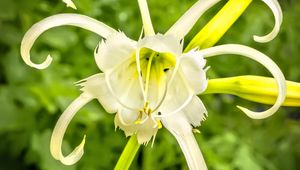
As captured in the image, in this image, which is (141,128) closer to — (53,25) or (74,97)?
(53,25)

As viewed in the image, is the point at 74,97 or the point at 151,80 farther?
the point at 74,97

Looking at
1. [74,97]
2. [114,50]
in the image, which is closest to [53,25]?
[114,50]

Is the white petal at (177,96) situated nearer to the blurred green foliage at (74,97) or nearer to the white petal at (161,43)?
the white petal at (161,43)

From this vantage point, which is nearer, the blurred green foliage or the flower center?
the flower center

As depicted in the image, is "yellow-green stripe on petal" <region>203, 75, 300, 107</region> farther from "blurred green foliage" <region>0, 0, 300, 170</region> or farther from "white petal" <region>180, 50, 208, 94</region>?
"blurred green foliage" <region>0, 0, 300, 170</region>

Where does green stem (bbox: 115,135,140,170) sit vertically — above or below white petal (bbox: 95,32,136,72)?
below

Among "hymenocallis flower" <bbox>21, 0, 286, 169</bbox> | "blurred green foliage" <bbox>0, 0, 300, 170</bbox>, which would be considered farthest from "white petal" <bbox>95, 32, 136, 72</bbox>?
"blurred green foliage" <bbox>0, 0, 300, 170</bbox>
